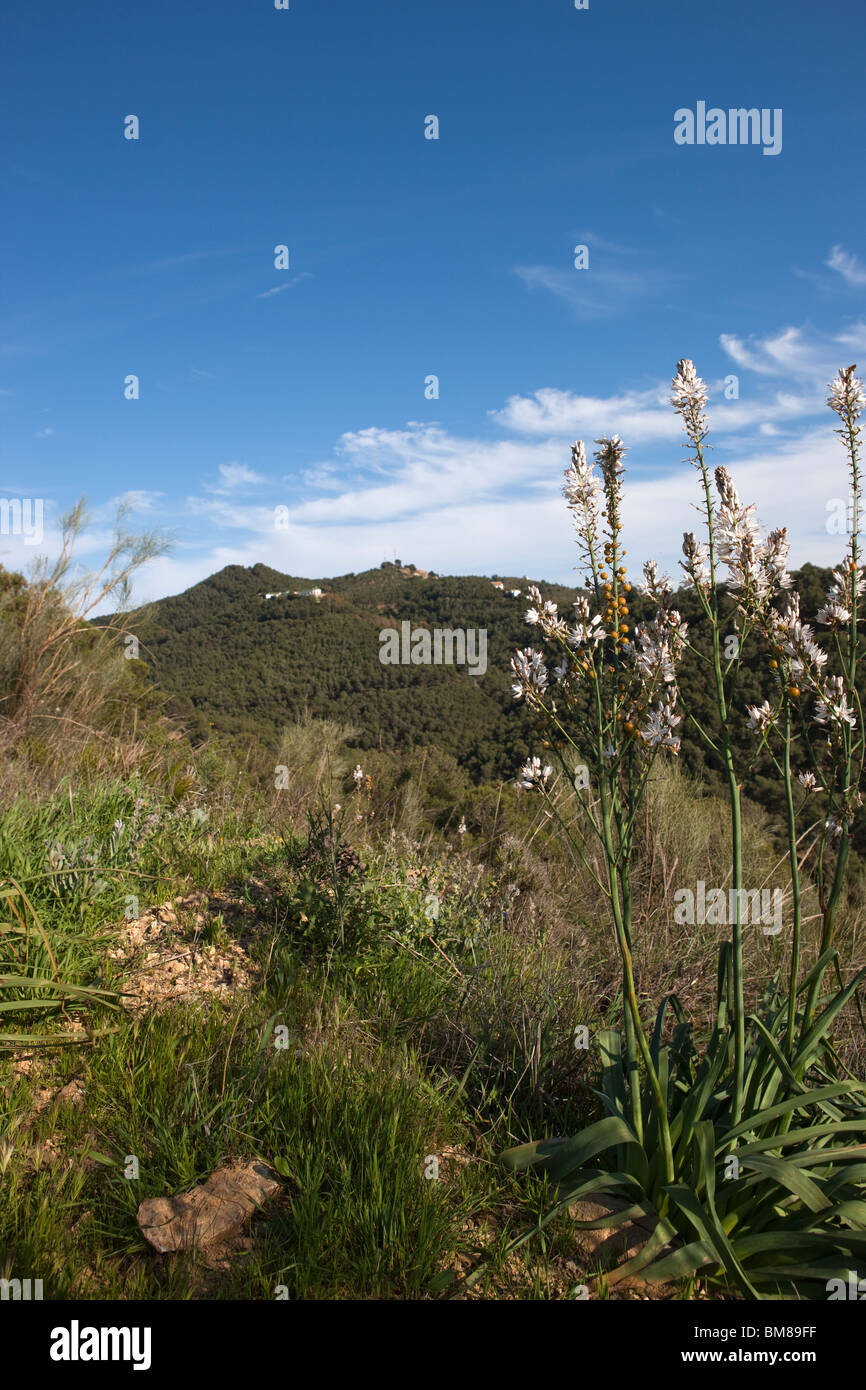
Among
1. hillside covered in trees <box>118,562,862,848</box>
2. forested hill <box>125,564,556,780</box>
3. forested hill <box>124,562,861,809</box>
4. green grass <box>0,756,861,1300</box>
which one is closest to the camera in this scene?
green grass <box>0,756,861,1300</box>

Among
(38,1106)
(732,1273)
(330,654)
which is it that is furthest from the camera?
(330,654)

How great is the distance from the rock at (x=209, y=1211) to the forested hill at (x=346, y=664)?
7.02 metres

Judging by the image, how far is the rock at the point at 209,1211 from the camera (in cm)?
186

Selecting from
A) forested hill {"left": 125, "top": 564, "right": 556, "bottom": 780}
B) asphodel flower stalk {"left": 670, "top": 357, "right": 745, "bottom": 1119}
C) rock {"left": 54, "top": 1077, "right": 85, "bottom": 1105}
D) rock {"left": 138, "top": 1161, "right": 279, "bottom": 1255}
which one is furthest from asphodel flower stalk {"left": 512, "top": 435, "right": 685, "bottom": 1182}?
forested hill {"left": 125, "top": 564, "right": 556, "bottom": 780}

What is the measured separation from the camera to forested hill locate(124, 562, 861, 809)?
44.9ft

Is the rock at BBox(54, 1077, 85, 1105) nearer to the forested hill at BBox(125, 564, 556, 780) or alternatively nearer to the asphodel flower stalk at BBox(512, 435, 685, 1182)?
the asphodel flower stalk at BBox(512, 435, 685, 1182)

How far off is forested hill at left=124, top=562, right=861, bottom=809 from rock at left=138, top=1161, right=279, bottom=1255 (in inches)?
276

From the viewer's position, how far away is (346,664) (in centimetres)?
2467

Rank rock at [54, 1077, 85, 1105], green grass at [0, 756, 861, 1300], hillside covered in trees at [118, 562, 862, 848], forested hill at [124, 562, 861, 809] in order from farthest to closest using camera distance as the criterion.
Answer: forested hill at [124, 562, 861, 809]
hillside covered in trees at [118, 562, 862, 848]
rock at [54, 1077, 85, 1105]
green grass at [0, 756, 861, 1300]

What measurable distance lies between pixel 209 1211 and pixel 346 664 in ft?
75.4

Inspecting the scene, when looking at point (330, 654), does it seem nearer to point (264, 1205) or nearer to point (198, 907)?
point (198, 907)

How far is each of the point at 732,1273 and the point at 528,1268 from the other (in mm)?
486
